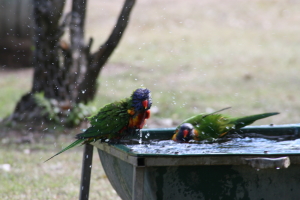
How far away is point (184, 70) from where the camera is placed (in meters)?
12.0

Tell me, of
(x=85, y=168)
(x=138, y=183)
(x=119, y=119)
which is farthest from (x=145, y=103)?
(x=138, y=183)

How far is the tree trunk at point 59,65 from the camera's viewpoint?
23.0 feet

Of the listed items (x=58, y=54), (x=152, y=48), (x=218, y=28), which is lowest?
(x=58, y=54)

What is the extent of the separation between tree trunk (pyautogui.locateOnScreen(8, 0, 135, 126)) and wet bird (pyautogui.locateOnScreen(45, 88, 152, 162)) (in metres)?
3.51

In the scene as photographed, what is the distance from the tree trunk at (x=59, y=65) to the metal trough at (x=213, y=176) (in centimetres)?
437

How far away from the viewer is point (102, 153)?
3.50 meters

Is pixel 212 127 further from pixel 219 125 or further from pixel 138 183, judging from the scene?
pixel 138 183

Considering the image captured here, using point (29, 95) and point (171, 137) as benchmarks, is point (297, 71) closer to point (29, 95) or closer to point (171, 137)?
point (29, 95)

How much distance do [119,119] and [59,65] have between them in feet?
13.1

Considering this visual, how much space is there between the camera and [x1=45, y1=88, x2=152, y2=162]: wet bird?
3.35 metres

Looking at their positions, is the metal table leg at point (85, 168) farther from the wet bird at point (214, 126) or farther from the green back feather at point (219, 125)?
the green back feather at point (219, 125)

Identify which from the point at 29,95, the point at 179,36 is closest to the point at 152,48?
the point at 179,36

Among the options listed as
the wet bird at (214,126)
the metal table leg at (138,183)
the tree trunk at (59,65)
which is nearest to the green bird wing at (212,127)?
the wet bird at (214,126)

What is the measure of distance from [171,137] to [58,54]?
394 centimetres
